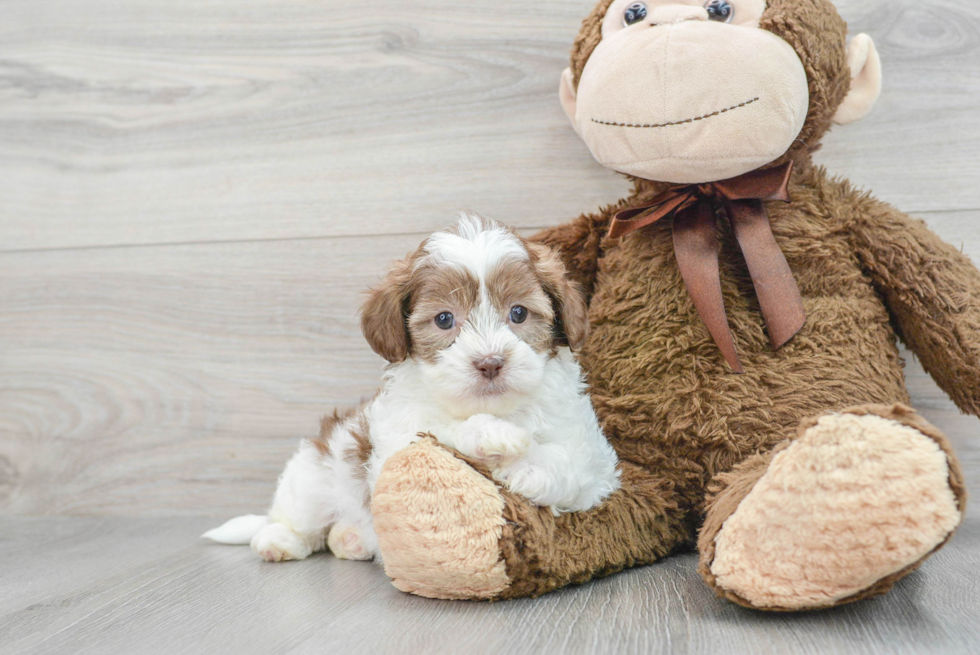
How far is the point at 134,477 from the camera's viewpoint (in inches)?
85.0

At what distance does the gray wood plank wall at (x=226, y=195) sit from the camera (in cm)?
198

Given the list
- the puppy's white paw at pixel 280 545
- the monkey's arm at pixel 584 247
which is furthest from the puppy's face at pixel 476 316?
the puppy's white paw at pixel 280 545

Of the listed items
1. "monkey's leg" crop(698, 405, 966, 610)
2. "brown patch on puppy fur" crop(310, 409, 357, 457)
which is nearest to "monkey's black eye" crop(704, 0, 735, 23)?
"monkey's leg" crop(698, 405, 966, 610)

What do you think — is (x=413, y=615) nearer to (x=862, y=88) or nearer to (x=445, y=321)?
(x=445, y=321)

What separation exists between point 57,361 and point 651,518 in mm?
1703

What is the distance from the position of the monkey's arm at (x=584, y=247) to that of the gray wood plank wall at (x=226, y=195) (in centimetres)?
26

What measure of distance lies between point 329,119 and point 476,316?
982mm

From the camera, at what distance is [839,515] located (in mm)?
1002

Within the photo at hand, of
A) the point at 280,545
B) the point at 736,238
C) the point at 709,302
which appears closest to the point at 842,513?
the point at 709,302

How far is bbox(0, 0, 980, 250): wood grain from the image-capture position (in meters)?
1.82

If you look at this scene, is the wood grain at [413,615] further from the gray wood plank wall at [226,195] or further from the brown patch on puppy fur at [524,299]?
the gray wood plank wall at [226,195]

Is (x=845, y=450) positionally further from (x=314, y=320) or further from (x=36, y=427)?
(x=36, y=427)

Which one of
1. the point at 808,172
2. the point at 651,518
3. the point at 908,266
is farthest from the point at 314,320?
the point at 908,266

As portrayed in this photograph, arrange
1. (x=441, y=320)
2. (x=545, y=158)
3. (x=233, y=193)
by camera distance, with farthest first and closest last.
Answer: (x=233, y=193) → (x=545, y=158) → (x=441, y=320)
